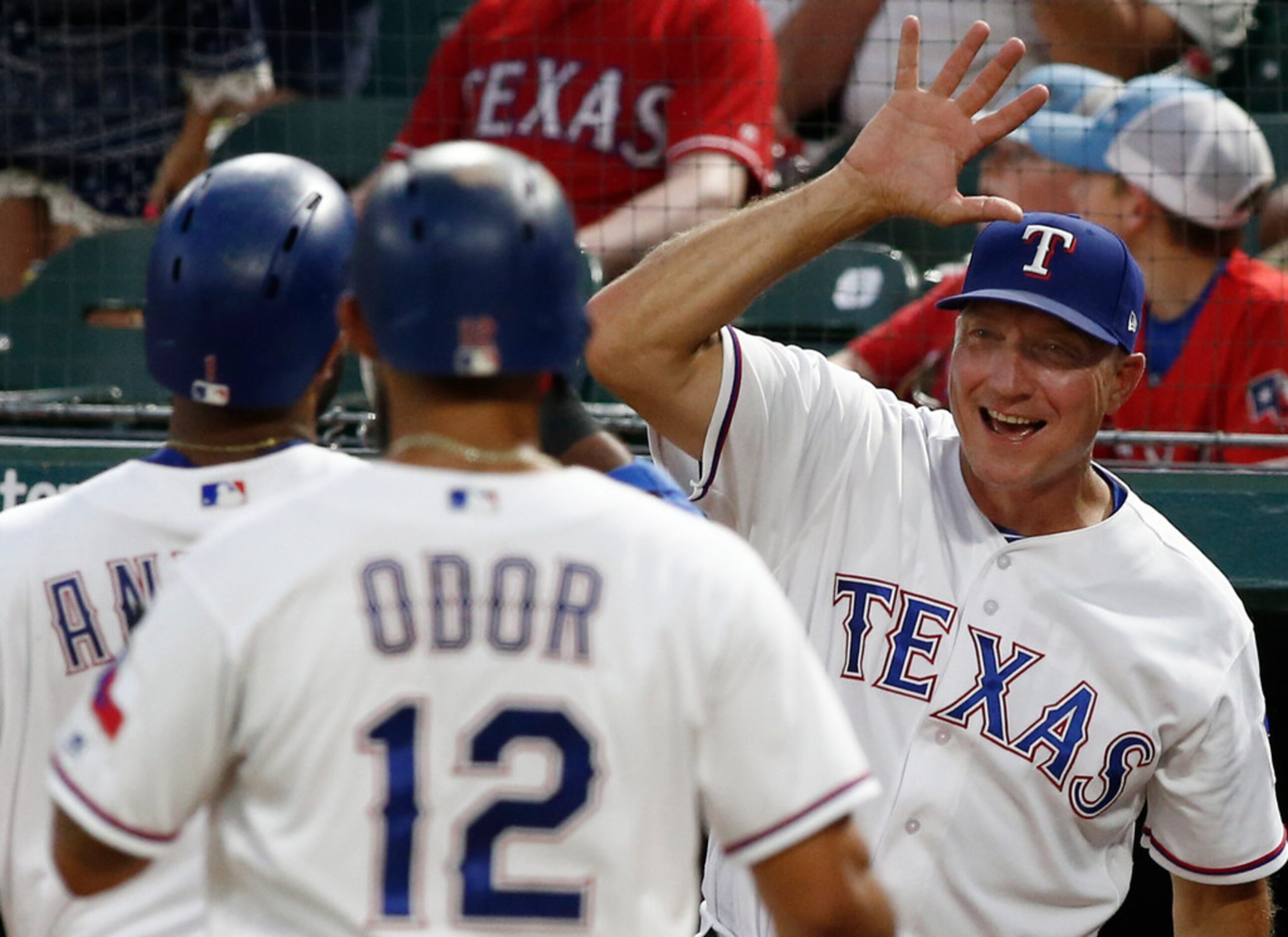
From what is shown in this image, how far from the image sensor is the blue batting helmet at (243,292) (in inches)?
70.4

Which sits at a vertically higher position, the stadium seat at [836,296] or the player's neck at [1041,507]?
the player's neck at [1041,507]

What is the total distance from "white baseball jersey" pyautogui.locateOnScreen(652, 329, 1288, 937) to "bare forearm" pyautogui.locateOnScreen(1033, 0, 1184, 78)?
255 centimetres

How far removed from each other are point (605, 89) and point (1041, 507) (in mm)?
2216

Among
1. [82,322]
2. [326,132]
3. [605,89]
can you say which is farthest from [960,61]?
[326,132]

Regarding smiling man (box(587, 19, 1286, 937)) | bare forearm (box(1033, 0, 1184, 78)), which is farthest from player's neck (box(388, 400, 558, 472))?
bare forearm (box(1033, 0, 1184, 78))

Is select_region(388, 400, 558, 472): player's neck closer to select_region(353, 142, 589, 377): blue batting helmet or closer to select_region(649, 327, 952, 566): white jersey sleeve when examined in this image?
select_region(353, 142, 589, 377): blue batting helmet

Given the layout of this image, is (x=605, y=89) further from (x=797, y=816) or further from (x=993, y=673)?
(x=797, y=816)

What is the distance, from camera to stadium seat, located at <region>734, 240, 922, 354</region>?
457 centimetres

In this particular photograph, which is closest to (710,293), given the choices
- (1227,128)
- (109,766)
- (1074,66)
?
(109,766)

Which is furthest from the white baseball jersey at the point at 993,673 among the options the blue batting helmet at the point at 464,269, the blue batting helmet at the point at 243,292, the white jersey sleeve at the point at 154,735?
the white jersey sleeve at the point at 154,735

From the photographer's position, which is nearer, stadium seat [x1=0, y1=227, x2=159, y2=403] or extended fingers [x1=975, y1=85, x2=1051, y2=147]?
extended fingers [x1=975, y1=85, x2=1051, y2=147]

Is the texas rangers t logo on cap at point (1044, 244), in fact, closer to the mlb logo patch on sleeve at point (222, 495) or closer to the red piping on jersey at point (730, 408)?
the red piping on jersey at point (730, 408)

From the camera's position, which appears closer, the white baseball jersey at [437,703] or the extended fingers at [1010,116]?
the white baseball jersey at [437,703]

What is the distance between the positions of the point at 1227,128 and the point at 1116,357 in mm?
1661
